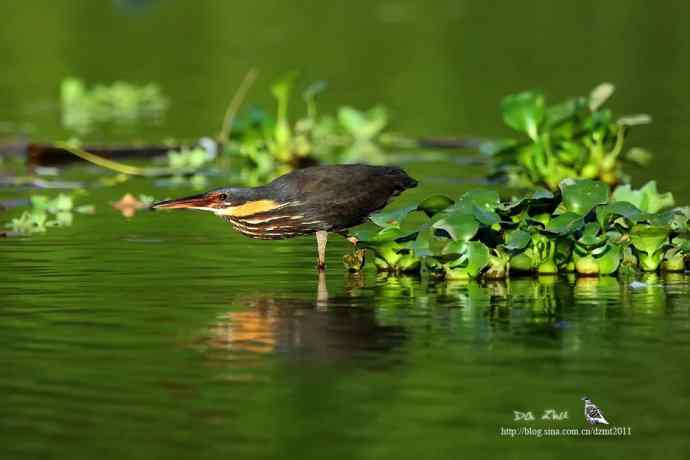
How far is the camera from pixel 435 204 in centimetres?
1405

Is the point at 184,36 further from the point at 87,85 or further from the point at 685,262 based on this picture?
the point at 685,262

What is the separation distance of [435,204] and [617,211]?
4.88 feet

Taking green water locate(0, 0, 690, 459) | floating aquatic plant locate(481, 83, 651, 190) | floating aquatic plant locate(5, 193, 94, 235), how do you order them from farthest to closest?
floating aquatic plant locate(481, 83, 651, 190) < floating aquatic plant locate(5, 193, 94, 235) < green water locate(0, 0, 690, 459)

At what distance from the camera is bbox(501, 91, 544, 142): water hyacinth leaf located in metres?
18.2

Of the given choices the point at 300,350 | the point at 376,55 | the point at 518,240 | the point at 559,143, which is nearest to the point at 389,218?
the point at 518,240

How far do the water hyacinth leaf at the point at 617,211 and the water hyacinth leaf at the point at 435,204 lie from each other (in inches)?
48.6

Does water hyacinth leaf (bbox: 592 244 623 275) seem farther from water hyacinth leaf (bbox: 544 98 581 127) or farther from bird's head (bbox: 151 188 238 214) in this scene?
water hyacinth leaf (bbox: 544 98 581 127)

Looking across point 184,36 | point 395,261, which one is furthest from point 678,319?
point 184,36

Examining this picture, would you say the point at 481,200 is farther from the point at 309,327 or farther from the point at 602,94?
the point at 602,94

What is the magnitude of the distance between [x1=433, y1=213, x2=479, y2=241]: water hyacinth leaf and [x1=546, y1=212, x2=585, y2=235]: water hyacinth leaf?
1.86 feet

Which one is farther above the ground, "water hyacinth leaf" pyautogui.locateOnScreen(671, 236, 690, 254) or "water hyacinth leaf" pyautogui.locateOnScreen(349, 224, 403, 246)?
"water hyacinth leaf" pyautogui.locateOnScreen(349, 224, 403, 246)

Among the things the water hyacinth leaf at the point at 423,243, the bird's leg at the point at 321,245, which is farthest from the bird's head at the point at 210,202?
the water hyacinth leaf at the point at 423,243

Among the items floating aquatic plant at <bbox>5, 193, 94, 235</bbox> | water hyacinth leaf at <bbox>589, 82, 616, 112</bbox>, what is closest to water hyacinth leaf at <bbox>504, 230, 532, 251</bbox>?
floating aquatic plant at <bbox>5, 193, 94, 235</bbox>

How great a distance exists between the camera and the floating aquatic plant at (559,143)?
1856 cm
